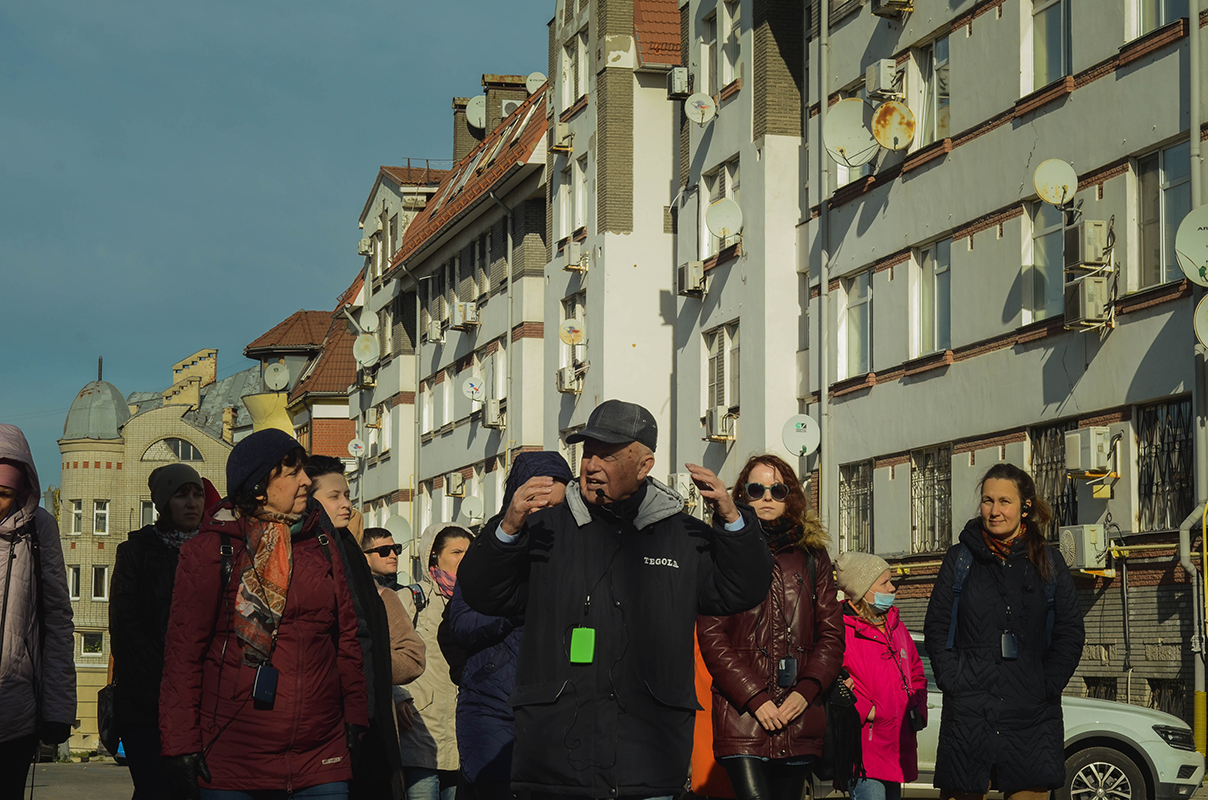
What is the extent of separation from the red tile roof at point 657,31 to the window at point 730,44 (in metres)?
5.39

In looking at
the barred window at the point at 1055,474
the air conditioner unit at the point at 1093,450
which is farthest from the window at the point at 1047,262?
the air conditioner unit at the point at 1093,450

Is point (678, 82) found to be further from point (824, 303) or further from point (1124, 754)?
point (1124, 754)

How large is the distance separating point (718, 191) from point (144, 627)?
2763cm

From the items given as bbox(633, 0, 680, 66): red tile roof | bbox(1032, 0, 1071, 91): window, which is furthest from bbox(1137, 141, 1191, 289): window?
bbox(633, 0, 680, 66): red tile roof

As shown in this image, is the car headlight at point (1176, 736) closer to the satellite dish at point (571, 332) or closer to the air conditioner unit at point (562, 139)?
the satellite dish at point (571, 332)

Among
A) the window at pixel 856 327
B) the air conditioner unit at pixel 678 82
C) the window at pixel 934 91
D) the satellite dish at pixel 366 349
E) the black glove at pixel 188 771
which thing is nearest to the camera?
the black glove at pixel 188 771

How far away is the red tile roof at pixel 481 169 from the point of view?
1870 inches

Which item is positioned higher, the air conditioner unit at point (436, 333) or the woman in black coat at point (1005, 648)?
the air conditioner unit at point (436, 333)

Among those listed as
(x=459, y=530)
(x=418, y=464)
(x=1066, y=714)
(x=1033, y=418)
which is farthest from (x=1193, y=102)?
(x=418, y=464)

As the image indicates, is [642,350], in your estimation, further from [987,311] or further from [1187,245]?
[1187,245]

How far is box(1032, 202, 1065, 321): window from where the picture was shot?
Answer: 23.9 m

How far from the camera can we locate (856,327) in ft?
98.8

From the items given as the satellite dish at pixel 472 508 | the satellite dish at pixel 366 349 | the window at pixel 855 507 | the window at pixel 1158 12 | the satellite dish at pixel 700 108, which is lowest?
the window at pixel 855 507

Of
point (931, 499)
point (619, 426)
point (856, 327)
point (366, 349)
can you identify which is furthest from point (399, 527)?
point (619, 426)
